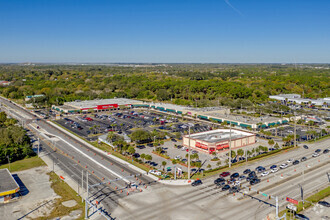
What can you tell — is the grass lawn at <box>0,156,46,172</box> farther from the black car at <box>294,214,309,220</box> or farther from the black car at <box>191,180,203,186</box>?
the black car at <box>294,214,309,220</box>

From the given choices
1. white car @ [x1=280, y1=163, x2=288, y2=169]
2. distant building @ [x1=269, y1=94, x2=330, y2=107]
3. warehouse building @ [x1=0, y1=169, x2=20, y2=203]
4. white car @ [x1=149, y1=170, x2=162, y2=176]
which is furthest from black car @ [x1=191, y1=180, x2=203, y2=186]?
distant building @ [x1=269, y1=94, x2=330, y2=107]

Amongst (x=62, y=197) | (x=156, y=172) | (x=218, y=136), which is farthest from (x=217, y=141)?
(x=62, y=197)

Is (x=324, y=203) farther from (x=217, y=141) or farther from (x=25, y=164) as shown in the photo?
(x=25, y=164)

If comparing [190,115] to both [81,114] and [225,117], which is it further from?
[81,114]

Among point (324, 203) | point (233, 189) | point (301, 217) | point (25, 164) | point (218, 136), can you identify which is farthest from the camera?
point (218, 136)

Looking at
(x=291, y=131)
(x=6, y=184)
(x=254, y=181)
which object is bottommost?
(x=291, y=131)
